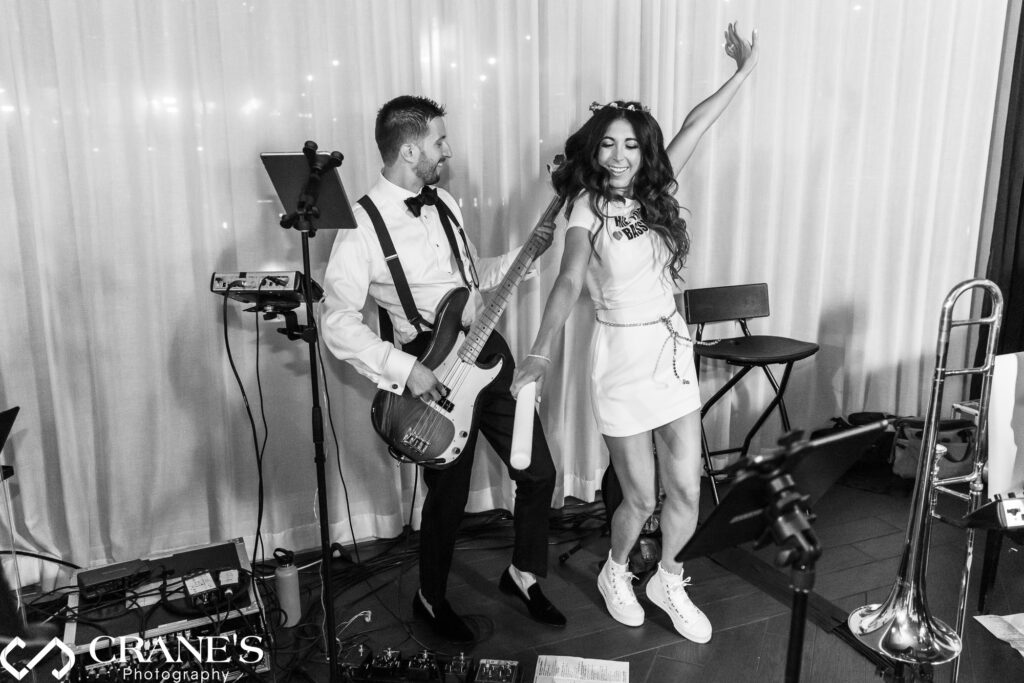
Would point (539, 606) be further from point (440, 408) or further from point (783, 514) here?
point (783, 514)

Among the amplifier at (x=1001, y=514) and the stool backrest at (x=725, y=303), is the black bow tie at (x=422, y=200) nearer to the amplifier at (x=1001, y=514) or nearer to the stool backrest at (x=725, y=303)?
the stool backrest at (x=725, y=303)

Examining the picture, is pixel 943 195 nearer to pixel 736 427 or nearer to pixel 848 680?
pixel 736 427

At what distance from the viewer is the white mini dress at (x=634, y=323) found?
2.36 m

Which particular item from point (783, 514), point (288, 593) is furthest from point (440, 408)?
point (783, 514)

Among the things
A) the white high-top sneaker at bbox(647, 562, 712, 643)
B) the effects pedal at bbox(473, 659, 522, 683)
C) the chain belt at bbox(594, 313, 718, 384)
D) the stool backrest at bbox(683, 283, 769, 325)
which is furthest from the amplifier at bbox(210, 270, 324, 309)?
the stool backrest at bbox(683, 283, 769, 325)

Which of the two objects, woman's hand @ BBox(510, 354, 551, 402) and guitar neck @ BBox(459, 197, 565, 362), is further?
guitar neck @ BBox(459, 197, 565, 362)

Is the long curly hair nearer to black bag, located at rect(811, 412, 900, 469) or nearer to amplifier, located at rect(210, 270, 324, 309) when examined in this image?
amplifier, located at rect(210, 270, 324, 309)

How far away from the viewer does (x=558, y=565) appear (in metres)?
2.98

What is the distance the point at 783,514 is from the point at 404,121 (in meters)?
1.64

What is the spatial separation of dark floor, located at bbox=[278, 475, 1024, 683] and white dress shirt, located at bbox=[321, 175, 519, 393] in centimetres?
88

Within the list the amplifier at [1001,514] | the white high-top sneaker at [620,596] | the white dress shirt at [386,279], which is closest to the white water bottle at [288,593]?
the white dress shirt at [386,279]

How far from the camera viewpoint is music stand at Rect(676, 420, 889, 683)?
1.31 meters

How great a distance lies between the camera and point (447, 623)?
8.23 ft

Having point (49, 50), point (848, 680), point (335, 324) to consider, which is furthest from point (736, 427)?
point (49, 50)
